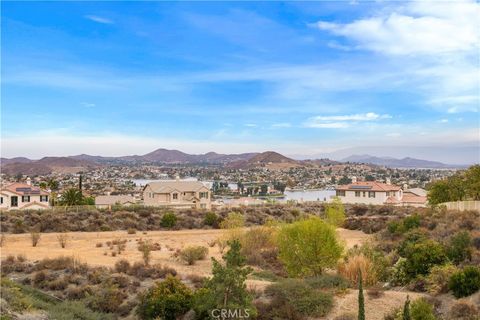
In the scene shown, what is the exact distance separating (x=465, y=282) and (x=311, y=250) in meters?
5.85

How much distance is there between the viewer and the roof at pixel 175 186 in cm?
6306

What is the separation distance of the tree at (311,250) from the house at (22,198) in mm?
45848

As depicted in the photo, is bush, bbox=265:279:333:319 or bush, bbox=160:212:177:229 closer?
bush, bbox=265:279:333:319

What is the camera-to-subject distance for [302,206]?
5441 centimetres

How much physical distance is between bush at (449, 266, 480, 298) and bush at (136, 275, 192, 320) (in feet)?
26.8

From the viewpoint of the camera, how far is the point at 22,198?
201 feet

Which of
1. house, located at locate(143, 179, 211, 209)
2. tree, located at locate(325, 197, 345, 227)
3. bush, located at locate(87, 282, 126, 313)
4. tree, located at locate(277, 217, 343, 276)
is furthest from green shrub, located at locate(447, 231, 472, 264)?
house, located at locate(143, 179, 211, 209)

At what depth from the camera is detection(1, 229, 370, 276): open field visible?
24.3 meters

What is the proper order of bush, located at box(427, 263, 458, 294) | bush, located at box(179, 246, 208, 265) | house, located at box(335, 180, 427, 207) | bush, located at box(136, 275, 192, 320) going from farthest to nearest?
house, located at box(335, 180, 427, 207) < bush, located at box(179, 246, 208, 265) < bush, located at box(427, 263, 458, 294) < bush, located at box(136, 275, 192, 320)

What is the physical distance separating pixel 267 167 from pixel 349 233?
16001 centimetres

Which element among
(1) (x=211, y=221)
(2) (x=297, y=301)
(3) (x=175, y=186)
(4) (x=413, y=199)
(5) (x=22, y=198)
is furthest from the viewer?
(4) (x=413, y=199)

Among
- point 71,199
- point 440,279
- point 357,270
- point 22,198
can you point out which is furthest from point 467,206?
point 22,198

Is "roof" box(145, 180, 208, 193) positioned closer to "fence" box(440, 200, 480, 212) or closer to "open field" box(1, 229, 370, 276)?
"open field" box(1, 229, 370, 276)

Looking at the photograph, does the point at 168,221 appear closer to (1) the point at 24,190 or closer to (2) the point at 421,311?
(1) the point at 24,190
